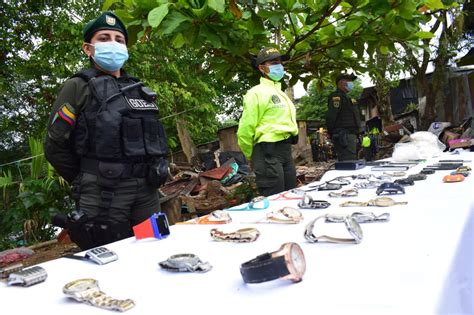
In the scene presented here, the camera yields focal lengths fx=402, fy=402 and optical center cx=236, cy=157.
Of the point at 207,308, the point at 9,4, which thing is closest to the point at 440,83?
the point at 9,4

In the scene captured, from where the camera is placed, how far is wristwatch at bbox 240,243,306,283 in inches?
32.9

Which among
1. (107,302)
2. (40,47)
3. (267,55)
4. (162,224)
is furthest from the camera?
(40,47)

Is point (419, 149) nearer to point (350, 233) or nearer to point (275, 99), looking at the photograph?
point (275, 99)

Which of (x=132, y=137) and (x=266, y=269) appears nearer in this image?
(x=266, y=269)

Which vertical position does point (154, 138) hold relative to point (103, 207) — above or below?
above

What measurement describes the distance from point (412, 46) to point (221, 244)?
3.11 m

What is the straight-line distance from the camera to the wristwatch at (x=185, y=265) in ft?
3.29

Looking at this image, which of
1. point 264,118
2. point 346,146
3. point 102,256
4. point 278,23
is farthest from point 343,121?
point 102,256

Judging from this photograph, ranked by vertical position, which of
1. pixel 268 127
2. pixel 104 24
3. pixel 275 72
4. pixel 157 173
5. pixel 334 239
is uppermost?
pixel 104 24

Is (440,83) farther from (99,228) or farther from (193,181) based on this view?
(99,228)

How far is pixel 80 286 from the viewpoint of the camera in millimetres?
883

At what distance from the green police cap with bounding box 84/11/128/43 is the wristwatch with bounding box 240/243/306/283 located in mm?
1703

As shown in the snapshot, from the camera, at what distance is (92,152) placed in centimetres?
194

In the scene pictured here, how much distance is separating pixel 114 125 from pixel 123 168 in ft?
0.69
